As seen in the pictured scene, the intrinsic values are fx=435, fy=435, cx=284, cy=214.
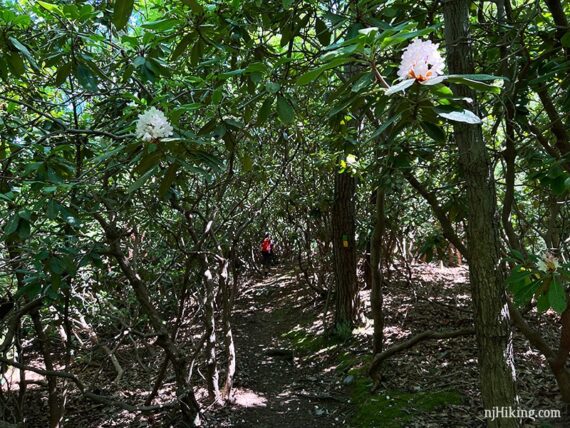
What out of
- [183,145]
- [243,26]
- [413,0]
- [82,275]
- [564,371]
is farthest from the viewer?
[82,275]

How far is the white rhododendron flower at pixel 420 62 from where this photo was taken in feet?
3.69

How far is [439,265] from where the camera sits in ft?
30.8

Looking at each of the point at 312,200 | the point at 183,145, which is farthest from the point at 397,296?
the point at 183,145

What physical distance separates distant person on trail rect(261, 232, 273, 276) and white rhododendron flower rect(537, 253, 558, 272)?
10113 mm

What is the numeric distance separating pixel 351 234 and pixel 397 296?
1550 mm

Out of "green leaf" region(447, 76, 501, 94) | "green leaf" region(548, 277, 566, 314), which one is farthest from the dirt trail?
"green leaf" region(447, 76, 501, 94)

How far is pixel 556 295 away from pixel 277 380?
435 centimetres

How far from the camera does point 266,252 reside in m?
12.4

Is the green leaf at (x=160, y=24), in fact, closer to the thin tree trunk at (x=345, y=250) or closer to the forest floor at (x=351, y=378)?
the forest floor at (x=351, y=378)

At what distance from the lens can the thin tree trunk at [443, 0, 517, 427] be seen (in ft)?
5.26

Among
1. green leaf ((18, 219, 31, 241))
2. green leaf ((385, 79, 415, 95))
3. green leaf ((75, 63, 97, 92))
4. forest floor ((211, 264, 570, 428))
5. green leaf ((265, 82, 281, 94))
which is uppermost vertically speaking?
green leaf ((75, 63, 97, 92))

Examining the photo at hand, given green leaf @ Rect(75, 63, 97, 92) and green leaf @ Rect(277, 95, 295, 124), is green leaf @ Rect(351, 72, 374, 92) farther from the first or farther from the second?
green leaf @ Rect(75, 63, 97, 92)

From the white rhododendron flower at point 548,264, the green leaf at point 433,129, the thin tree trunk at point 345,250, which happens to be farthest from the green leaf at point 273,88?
the thin tree trunk at point 345,250

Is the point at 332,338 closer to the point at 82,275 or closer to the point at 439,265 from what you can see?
the point at 82,275
